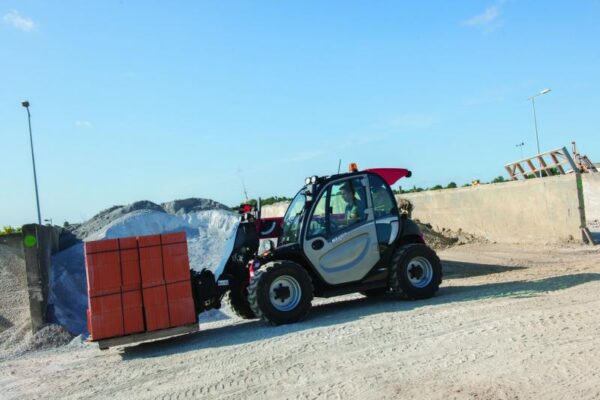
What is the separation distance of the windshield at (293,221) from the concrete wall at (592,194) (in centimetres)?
1379

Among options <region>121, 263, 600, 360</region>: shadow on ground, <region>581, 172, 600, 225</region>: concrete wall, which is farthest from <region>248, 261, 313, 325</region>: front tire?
<region>581, 172, 600, 225</region>: concrete wall

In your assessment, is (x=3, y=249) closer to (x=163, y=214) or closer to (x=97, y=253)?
(x=97, y=253)

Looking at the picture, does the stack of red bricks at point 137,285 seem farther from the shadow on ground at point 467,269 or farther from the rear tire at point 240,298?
the shadow on ground at point 467,269

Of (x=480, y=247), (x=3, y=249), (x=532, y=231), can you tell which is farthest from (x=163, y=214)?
(x=532, y=231)

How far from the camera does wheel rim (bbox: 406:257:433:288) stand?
9633mm

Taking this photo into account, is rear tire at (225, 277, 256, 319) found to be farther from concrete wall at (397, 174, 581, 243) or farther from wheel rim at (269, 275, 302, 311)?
concrete wall at (397, 174, 581, 243)

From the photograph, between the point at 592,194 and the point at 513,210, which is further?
the point at 592,194

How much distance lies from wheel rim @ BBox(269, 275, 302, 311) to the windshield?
0.75 meters

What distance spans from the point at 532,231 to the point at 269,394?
13.1 m

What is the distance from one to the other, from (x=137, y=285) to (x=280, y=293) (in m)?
2.01

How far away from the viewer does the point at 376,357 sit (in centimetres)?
631

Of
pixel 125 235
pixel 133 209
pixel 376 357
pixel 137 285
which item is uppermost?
pixel 133 209

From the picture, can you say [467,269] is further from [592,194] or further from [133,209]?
[133,209]

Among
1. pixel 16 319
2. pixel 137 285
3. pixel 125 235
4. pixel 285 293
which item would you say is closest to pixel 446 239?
pixel 125 235
